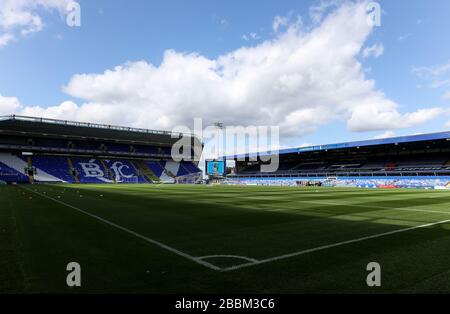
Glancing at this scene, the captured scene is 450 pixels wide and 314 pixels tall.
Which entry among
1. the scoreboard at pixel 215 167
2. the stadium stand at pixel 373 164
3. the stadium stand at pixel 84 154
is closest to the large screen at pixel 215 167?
the scoreboard at pixel 215 167

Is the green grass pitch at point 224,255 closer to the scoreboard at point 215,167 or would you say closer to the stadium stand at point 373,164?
the stadium stand at point 373,164

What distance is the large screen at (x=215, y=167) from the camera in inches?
3334

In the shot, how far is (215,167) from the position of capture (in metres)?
85.4

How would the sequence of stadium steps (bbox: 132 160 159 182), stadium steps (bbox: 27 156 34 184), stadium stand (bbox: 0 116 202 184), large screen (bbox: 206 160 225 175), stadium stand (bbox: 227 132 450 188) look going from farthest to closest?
1. stadium steps (bbox: 132 160 159 182)
2. large screen (bbox: 206 160 225 175)
3. stadium stand (bbox: 0 116 202 184)
4. stadium steps (bbox: 27 156 34 184)
5. stadium stand (bbox: 227 132 450 188)

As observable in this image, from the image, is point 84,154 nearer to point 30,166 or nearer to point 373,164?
point 30,166

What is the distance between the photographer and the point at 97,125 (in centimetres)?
8888

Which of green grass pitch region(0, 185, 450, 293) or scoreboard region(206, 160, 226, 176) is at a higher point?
scoreboard region(206, 160, 226, 176)

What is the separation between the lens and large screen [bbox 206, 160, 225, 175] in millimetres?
84688

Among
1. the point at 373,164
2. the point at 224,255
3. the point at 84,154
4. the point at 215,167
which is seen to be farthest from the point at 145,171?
the point at 224,255

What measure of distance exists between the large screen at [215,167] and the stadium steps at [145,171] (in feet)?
56.1

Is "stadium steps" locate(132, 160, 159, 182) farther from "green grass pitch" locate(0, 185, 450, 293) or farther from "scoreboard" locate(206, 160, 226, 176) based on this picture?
Answer: "green grass pitch" locate(0, 185, 450, 293)

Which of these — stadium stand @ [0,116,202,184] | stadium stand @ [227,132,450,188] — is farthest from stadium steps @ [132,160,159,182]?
stadium stand @ [227,132,450,188]

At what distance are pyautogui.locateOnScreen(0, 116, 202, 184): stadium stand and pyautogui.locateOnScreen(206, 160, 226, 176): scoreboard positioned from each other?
1321 centimetres
